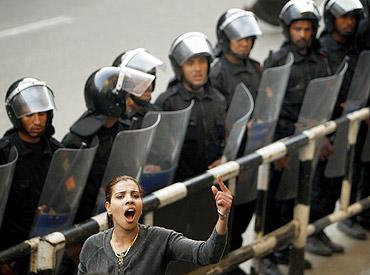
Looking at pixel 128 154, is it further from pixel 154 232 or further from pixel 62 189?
pixel 154 232

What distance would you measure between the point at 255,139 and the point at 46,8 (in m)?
7.47

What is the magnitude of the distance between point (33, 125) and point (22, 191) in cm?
41

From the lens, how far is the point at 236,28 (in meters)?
9.15

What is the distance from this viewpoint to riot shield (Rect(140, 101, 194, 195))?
303 inches

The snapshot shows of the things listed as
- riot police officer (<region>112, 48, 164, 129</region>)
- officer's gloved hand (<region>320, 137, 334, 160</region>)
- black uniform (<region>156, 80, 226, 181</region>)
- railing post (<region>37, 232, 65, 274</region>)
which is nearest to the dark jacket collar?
black uniform (<region>156, 80, 226, 181</region>)

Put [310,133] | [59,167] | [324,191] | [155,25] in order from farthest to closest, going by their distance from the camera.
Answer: [155,25], [324,191], [310,133], [59,167]

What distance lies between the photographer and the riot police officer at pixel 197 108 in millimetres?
8383

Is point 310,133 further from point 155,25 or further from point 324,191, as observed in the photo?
point 155,25

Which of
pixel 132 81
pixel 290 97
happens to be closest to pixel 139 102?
pixel 132 81

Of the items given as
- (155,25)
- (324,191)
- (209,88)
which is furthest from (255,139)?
(155,25)

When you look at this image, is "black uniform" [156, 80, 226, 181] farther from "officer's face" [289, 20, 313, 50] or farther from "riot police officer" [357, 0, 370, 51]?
"riot police officer" [357, 0, 370, 51]

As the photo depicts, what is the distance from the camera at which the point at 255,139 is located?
8.64 metres

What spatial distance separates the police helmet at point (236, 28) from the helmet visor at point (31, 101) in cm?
216

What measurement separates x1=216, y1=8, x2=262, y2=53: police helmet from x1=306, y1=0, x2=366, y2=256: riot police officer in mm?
874
